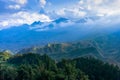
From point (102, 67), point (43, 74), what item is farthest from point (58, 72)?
point (102, 67)

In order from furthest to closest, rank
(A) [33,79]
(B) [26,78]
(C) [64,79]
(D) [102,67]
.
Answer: (D) [102,67]
(B) [26,78]
(A) [33,79]
(C) [64,79]

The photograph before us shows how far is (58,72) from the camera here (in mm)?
105000

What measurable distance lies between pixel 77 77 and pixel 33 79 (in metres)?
14.7

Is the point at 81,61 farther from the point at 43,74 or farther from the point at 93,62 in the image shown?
the point at 43,74

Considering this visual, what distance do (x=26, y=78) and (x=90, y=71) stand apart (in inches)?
1363

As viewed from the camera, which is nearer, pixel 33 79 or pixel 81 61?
pixel 33 79

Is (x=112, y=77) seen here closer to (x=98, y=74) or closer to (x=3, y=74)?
(x=98, y=74)

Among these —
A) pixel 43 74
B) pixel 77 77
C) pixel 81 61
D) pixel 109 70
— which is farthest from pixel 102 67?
pixel 43 74

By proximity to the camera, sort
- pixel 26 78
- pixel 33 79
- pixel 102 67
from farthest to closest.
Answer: pixel 102 67
pixel 26 78
pixel 33 79

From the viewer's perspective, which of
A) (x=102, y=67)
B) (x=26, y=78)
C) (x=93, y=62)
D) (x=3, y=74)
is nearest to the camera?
(x=26, y=78)

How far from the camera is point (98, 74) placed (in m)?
141

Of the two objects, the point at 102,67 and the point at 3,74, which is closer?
the point at 3,74

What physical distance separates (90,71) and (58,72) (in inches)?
1517

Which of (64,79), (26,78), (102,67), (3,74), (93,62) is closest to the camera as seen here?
(64,79)
